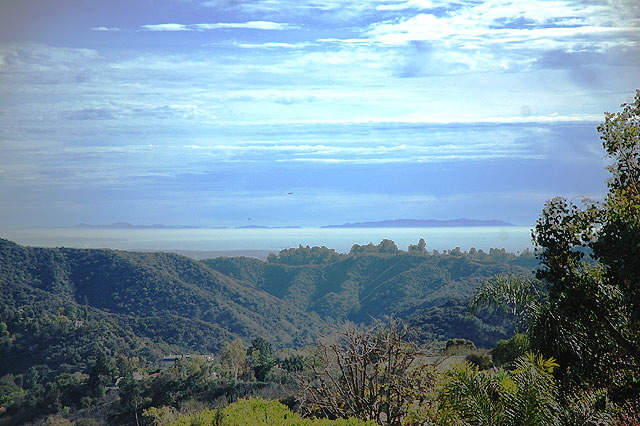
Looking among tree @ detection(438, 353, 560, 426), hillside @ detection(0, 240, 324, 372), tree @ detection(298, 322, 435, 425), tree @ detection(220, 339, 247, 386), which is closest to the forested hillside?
hillside @ detection(0, 240, 324, 372)

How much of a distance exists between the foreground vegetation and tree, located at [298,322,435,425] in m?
0.03

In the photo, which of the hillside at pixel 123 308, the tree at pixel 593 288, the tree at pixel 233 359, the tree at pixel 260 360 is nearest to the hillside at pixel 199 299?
the hillside at pixel 123 308

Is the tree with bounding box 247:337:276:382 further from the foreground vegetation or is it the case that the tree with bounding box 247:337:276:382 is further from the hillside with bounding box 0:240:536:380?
the hillside with bounding box 0:240:536:380

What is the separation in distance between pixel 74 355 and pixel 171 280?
2462cm

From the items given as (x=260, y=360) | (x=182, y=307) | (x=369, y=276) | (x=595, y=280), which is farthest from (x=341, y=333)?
(x=369, y=276)

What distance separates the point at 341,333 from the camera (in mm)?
8977

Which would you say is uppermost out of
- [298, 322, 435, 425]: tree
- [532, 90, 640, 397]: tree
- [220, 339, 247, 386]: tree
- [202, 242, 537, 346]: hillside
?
[532, 90, 640, 397]: tree

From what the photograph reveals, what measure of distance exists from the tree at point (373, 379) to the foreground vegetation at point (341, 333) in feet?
0.11

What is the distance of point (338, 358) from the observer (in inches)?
347

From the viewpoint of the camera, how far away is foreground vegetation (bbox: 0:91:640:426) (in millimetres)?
5652

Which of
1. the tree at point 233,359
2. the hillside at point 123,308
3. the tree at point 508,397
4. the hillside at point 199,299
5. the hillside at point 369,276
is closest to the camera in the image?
the tree at point 508,397

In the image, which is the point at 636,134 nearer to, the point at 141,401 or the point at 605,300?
the point at 605,300

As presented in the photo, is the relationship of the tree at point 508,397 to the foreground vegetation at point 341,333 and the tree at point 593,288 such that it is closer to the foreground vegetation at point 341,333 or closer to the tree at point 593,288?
the foreground vegetation at point 341,333

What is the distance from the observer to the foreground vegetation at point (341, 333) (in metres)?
5.65
